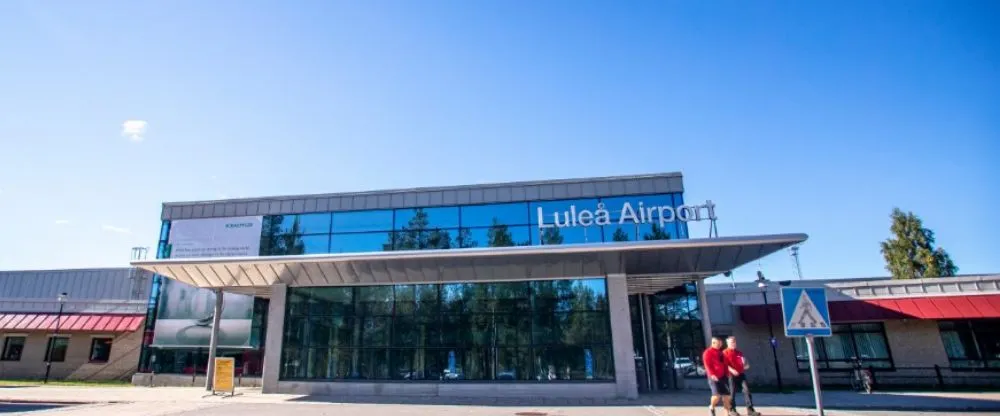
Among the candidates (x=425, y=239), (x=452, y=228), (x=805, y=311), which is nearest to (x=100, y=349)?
(x=425, y=239)

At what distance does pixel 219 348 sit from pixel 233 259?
10862 mm

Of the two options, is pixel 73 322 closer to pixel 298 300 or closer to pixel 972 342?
pixel 298 300

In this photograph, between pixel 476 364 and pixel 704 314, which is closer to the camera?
pixel 476 364

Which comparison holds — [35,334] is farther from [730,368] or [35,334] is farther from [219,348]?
[730,368]

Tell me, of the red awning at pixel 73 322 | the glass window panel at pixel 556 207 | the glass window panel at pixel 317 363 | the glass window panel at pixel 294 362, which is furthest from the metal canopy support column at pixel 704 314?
the red awning at pixel 73 322

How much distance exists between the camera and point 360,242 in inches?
912

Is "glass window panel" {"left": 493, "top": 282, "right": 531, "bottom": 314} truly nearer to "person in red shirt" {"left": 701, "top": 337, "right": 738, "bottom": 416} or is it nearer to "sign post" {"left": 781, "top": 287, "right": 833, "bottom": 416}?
"person in red shirt" {"left": 701, "top": 337, "right": 738, "bottom": 416}

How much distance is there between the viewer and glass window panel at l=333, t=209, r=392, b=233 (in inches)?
913

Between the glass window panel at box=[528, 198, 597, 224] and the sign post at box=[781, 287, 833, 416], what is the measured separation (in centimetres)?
1373

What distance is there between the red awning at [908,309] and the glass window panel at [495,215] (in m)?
10.7

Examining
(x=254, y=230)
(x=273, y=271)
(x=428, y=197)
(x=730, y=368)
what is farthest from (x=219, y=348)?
(x=730, y=368)

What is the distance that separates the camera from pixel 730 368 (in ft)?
39.0

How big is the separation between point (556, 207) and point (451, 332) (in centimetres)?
731

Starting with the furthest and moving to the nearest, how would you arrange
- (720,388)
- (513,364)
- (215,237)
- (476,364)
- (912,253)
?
(912,253) → (215,237) → (476,364) → (513,364) → (720,388)
